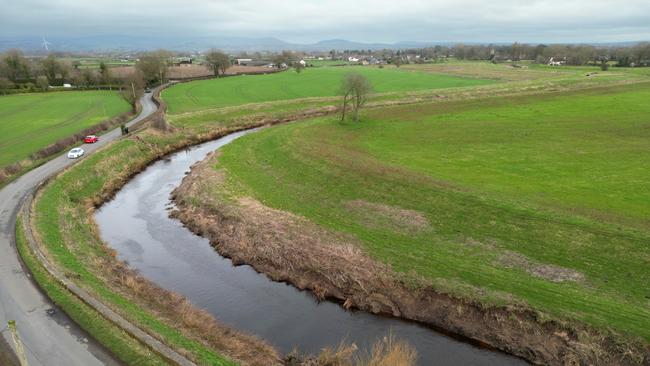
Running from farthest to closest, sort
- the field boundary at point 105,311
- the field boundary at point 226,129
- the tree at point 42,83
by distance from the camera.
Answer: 1. the tree at point 42,83
2. the field boundary at point 226,129
3. the field boundary at point 105,311

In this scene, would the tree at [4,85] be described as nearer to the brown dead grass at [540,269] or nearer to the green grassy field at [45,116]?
the green grassy field at [45,116]

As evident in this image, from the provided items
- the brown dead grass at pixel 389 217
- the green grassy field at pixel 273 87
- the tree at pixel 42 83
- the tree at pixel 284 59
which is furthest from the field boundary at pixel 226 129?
the tree at pixel 284 59

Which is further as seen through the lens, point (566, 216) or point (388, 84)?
point (388, 84)

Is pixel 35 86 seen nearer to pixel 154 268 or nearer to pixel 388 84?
pixel 388 84

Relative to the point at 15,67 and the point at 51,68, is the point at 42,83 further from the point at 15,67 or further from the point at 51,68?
the point at 51,68

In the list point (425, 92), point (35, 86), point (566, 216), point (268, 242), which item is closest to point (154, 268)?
point (268, 242)

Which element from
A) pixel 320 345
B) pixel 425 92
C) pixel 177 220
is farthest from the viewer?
pixel 425 92
